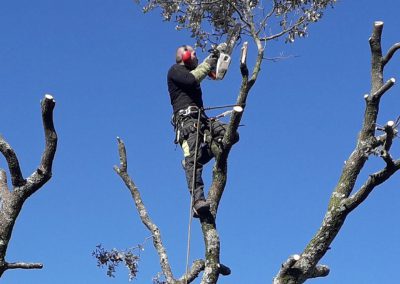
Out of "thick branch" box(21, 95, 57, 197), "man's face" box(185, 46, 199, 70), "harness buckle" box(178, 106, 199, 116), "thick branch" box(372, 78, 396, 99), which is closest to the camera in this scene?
"thick branch" box(21, 95, 57, 197)

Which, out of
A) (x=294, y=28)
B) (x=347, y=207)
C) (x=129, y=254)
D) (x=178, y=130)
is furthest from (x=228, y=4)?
(x=347, y=207)

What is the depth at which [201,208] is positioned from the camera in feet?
25.6

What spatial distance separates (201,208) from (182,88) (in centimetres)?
163

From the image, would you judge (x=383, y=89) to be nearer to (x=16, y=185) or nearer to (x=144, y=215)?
(x=144, y=215)

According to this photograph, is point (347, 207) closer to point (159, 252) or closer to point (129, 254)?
point (159, 252)

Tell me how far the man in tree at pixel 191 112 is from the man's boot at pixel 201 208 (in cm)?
11

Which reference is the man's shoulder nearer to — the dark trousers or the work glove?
the work glove

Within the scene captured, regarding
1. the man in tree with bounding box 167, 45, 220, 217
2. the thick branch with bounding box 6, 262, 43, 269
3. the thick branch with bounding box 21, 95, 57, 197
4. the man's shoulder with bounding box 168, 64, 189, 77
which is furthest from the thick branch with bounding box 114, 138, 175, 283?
the thick branch with bounding box 21, 95, 57, 197

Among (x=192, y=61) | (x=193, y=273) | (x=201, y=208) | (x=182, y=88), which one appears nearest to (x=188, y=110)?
(x=182, y=88)

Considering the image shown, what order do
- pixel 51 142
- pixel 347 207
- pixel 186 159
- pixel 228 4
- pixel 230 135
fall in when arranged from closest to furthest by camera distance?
1. pixel 51 142
2. pixel 347 207
3. pixel 230 135
4. pixel 186 159
5. pixel 228 4

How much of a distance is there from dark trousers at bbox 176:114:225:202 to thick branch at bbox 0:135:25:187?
2175mm

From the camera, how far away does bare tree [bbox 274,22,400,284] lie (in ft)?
22.4

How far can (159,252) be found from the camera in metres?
8.52

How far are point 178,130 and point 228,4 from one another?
3.67 meters
